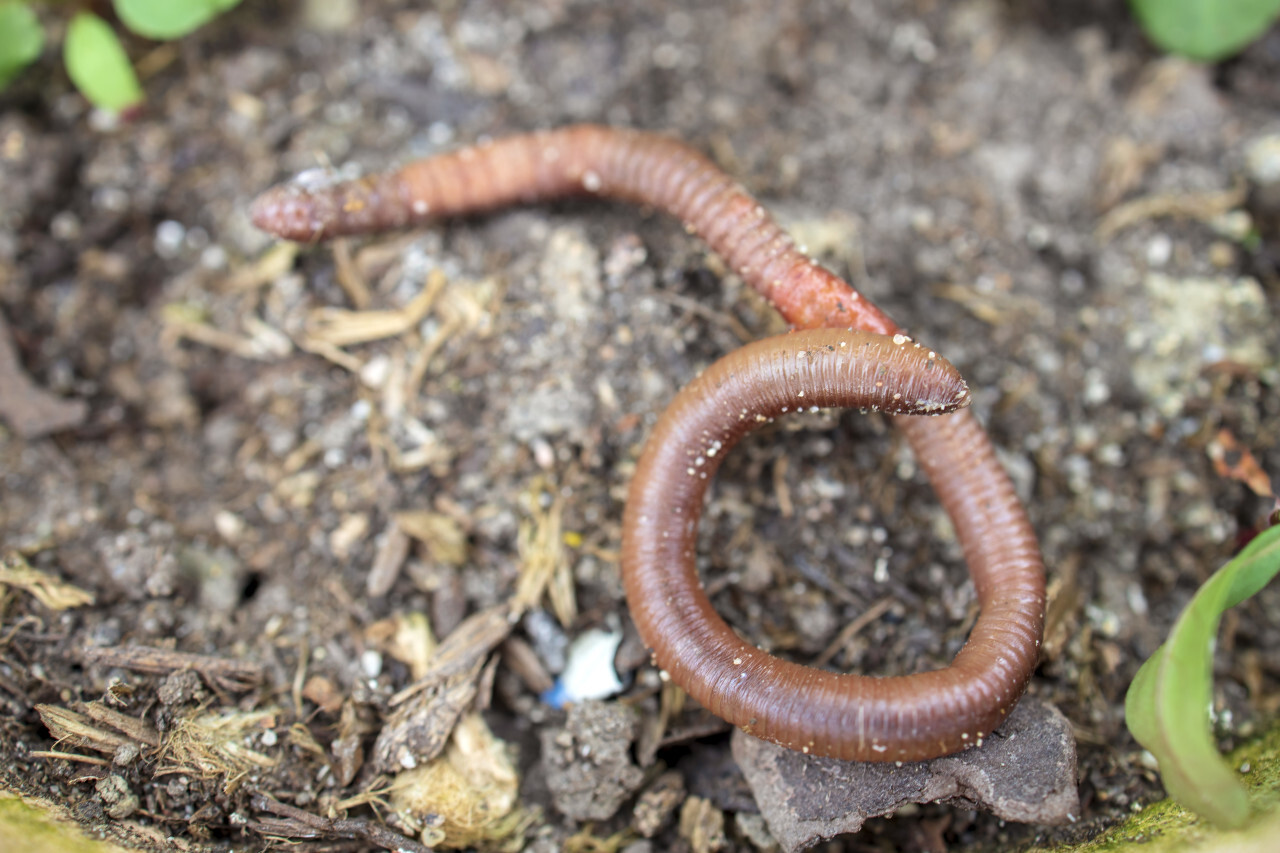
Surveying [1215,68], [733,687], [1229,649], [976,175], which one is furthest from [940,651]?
[1215,68]

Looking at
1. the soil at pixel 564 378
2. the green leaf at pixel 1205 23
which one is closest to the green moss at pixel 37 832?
the soil at pixel 564 378

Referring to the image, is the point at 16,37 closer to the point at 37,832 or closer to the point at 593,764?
the point at 37,832

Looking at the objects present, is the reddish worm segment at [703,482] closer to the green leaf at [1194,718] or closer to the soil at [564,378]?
the soil at [564,378]

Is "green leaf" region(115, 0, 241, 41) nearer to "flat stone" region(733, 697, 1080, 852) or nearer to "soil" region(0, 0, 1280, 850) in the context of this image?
"soil" region(0, 0, 1280, 850)

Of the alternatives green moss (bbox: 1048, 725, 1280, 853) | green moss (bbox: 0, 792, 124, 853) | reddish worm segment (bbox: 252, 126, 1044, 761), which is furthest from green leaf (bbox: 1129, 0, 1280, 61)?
green moss (bbox: 0, 792, 124, 853)

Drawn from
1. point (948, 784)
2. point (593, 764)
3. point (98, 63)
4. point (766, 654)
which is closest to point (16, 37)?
point (98, 63)

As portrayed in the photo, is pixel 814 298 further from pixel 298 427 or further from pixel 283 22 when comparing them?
pixel 283 22

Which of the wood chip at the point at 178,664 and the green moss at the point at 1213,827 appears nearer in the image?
the green moss at the point at 1213,827
